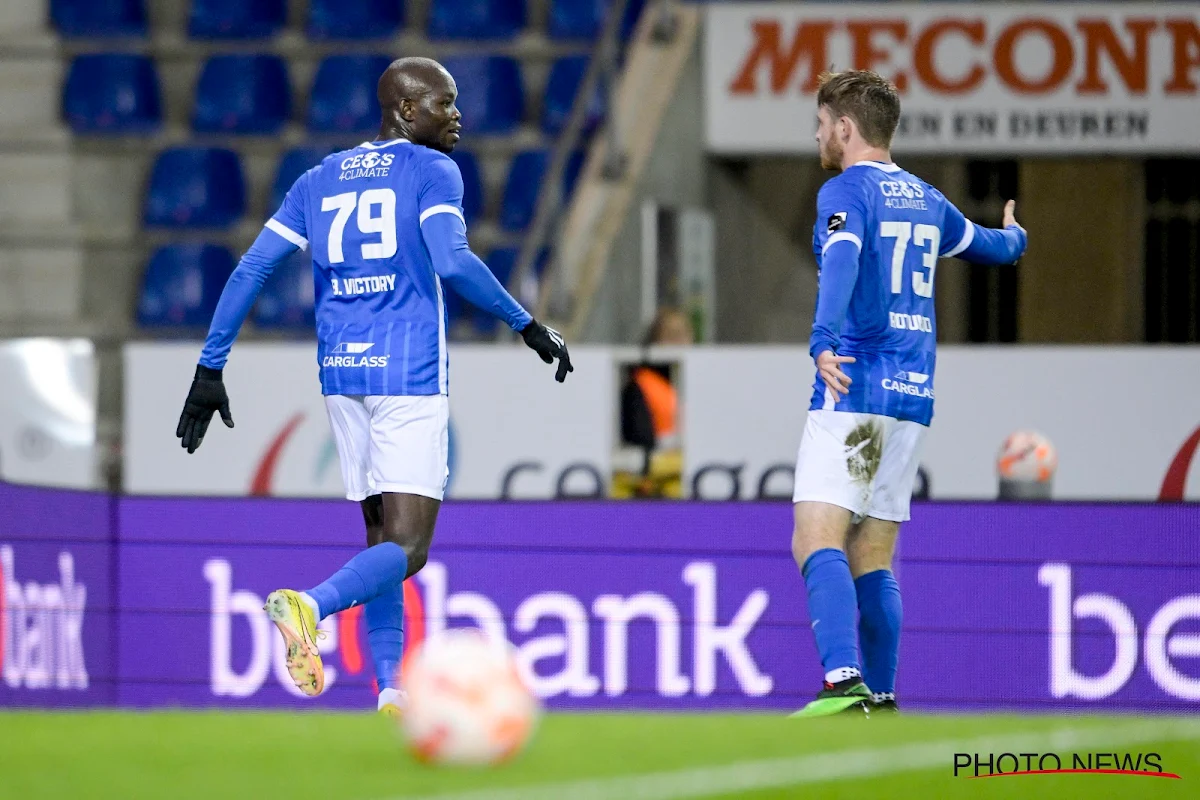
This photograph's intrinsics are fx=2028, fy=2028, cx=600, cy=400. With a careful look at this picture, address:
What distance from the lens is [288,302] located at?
39.9ft

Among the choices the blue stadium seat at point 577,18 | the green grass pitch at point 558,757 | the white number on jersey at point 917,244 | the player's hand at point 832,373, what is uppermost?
the blue stadium seat at point 577,18

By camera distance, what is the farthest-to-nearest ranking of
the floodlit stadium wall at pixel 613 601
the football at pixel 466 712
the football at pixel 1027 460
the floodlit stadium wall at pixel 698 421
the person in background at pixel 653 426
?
1. the person in background at pixel 653 426
2. the floodlit stadium wall at pixel 698 421
3. the football at pixel 1027 460
4. the floodlit stadium wall at pixel 613 601
5. the football at pixel 466 712

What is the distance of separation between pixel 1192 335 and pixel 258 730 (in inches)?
468

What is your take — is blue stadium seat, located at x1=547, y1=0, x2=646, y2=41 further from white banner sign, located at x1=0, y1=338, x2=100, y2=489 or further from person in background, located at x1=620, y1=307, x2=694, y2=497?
white banner sign, located at x1=0, y1=338, x2=100, y2=489

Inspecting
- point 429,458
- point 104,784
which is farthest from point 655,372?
point 104,784

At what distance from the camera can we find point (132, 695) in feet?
25.4

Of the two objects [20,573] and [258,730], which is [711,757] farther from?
[20,573]

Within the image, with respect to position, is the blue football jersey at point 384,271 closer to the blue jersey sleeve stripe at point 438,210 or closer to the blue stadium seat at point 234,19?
the blue jersey sleeve stripe at point 438,210

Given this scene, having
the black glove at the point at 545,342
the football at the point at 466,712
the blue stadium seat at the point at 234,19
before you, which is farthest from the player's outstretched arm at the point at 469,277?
the blue stadium seat at the point at 234,19

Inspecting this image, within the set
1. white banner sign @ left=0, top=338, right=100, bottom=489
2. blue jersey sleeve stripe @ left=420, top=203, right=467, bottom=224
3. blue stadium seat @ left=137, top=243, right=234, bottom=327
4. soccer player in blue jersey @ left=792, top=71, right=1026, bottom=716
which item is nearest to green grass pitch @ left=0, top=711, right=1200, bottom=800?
soccer player in blue jersey @ left=792, top=71, right=1026, bottom=716

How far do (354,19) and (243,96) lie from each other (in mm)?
879

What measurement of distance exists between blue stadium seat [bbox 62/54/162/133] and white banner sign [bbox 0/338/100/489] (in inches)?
181

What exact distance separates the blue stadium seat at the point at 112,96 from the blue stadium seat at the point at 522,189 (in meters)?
2.47

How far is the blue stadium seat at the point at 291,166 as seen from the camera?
12.2 metres
